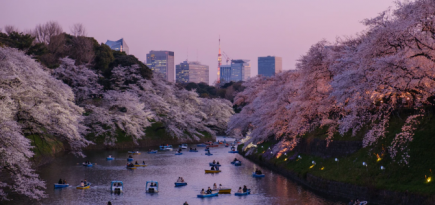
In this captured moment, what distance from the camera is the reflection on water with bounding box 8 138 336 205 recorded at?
34.3 m

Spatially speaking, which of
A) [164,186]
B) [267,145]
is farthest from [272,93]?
[164,186]

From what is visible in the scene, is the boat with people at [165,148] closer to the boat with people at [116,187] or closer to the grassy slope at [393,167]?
the boat with people at [116,187]

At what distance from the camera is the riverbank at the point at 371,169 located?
26781 mm

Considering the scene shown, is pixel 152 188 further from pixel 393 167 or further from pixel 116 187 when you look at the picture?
pixel 393 167

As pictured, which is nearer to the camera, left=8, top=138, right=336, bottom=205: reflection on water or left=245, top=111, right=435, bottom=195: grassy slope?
left=245, top=111, right=435, bottom=195: grassy slope

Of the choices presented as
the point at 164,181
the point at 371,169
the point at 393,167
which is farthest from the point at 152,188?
the point at 393,167

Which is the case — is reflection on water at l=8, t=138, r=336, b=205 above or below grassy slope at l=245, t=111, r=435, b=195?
below

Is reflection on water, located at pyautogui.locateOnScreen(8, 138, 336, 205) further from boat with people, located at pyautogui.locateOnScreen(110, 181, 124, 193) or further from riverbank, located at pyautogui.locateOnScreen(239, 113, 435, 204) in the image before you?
riverbank, located at pyautogui.locateOnScreen(239, 113, 435, 204)

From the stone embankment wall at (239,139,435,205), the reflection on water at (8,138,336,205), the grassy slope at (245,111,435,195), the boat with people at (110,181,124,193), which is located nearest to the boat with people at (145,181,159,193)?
the reflection on water at (8,138,336,205)

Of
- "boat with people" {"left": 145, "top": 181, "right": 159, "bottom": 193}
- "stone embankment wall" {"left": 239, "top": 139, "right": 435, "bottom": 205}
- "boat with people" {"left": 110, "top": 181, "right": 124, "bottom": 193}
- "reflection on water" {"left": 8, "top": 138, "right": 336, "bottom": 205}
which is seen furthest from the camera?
"boat with people" {"left": 145, "top": 181, "right": 159, "bottom": 193}

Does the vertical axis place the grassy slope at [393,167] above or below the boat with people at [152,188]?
above

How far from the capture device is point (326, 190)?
34531 millimetres

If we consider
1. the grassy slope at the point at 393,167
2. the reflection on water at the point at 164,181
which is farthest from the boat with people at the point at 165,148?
the grassy slope at the point at 393,167

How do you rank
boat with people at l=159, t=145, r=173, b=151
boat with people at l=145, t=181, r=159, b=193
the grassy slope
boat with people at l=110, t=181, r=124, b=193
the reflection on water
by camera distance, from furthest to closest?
boat with people at l=159, t=145, r=173, b=151, boat with people at l=145, t=181, r=159, b=193, boat with people at l=110, t=181, r=124, b=193, the reflection on water, the grassy slope
